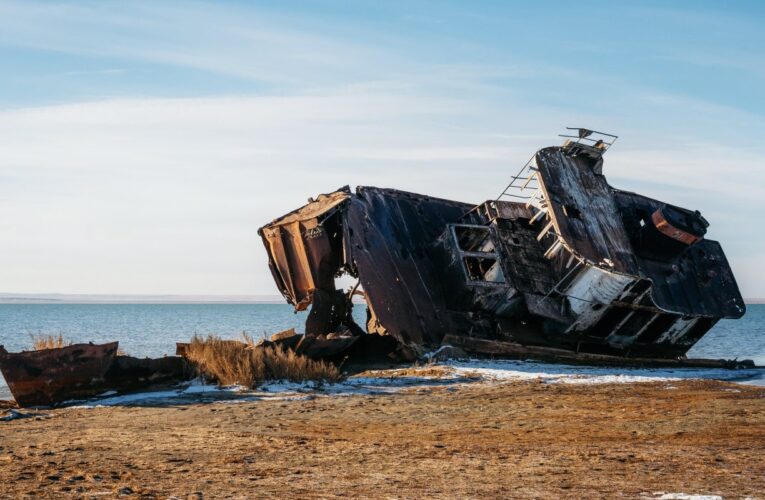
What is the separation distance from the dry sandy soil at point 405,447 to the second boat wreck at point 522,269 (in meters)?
4.60

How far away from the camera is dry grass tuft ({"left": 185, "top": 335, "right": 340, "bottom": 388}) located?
47.3 ft

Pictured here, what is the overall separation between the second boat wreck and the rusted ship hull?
512 centimetres

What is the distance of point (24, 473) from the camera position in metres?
8.04

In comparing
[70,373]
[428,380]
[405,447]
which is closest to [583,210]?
[428,380]

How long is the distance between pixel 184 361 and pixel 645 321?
9.17 meters

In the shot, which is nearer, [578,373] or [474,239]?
[578,373]

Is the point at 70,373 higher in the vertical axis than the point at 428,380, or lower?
higher

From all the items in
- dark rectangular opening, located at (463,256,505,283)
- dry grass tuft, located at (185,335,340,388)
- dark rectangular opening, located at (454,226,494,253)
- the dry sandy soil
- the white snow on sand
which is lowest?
the dry sandy soil

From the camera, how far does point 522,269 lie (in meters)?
18.7

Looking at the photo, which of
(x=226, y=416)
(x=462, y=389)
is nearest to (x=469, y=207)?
(x=462, y=389)

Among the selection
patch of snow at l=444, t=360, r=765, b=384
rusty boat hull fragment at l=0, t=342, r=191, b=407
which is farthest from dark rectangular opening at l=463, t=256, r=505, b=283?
rusty boat hull fragment at l=0, t=342, r=191, b=407

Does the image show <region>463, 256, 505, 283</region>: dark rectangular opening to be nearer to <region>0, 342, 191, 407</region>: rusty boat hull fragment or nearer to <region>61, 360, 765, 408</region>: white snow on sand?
<region>61, 360, 765, 408</region>: white snow on sand

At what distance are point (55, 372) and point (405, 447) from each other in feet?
20.3

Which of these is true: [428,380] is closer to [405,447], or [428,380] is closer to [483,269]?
[483,269]
